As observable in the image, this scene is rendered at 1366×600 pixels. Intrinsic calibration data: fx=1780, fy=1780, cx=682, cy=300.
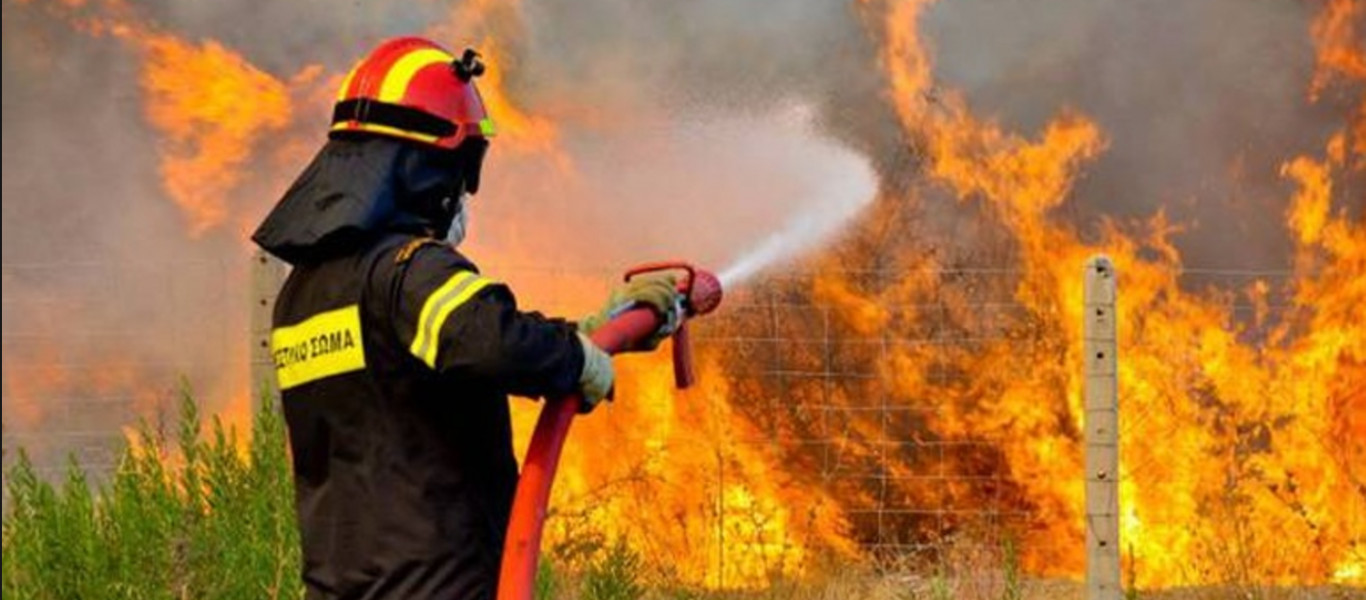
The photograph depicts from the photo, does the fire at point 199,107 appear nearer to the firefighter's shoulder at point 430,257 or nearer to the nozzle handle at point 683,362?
the nozzle handle at point 683,362

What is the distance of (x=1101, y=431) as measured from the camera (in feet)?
20.7

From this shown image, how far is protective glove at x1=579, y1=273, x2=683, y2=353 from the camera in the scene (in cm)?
337

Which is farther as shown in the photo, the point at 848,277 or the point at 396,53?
the point at 848,277

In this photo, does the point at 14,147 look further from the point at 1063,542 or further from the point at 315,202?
the point at 315,202

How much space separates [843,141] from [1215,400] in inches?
105

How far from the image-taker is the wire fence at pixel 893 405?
27.3 ft

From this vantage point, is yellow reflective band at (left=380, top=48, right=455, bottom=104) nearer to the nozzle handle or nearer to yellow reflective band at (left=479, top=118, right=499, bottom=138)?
yellow reflective band at (left=479, top=118, right=499, bottom=138)

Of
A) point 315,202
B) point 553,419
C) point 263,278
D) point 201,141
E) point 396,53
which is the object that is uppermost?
point 201,141

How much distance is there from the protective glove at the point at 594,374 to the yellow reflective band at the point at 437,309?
238 mm

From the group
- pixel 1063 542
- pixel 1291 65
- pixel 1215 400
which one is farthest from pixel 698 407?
pixel 1291 65

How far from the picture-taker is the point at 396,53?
338 centimetres

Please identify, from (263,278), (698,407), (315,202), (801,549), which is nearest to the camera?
(315,202)

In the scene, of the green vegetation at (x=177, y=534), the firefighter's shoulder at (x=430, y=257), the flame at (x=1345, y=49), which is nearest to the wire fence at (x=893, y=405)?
the flame at (x=1345, y=49)

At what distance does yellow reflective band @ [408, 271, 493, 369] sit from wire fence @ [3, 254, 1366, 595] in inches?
200
